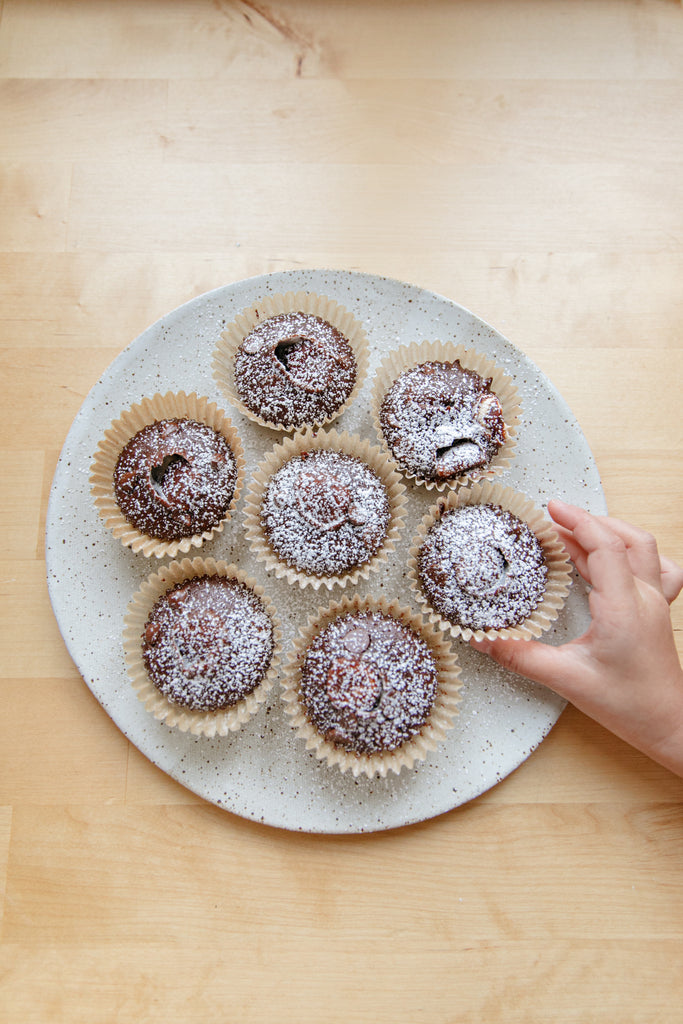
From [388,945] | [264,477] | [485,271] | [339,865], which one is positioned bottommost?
[388,945]

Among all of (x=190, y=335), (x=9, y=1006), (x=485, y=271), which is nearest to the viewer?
(x=9, y=1006)

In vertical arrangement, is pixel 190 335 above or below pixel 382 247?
below

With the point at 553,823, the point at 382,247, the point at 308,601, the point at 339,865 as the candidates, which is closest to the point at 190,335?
the point at 382,247

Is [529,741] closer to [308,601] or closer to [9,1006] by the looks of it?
[308,601]

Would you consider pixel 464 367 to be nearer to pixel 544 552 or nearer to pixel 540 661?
pixel 544 552

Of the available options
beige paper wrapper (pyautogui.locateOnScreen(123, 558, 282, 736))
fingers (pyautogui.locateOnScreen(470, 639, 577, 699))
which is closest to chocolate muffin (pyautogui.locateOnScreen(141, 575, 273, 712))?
beige paper wrapper (pyautogui.locateOnScreen(123, 558, 282, 736))

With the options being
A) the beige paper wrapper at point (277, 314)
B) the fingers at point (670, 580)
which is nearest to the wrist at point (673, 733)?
the fingers at point (670, 580)
